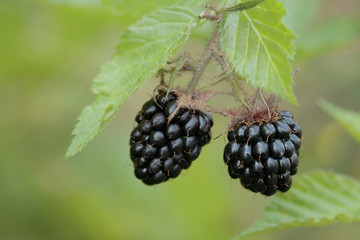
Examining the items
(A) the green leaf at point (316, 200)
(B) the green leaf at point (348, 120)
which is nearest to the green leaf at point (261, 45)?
(A) the green leaf at point (316, 200)

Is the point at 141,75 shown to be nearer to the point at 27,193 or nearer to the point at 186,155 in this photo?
the point at 186,155

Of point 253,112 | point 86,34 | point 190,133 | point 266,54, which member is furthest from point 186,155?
point 86,34

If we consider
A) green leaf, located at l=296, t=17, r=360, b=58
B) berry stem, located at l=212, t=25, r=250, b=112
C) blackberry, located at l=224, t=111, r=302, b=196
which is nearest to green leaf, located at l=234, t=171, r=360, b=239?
blackberry, located at l=224, t=111, r=302, b=196

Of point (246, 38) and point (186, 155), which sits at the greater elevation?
point (246, 38)

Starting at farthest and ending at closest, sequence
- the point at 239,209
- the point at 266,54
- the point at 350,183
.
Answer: the point at 239,209, the point at 350,183, the point at 266,54

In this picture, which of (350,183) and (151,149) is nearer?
(151,149)

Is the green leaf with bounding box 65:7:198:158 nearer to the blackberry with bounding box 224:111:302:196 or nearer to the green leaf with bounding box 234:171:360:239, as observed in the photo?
the blackberry with bounding box 224:111:302:196

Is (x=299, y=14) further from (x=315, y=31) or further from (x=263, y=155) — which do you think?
(x=263, y=155)

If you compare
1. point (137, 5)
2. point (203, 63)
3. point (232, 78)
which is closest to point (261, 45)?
point (232, 78)
